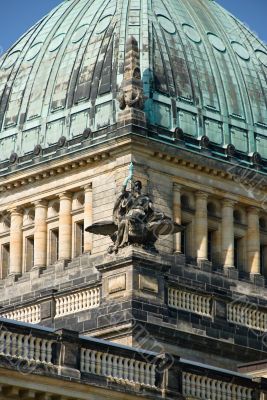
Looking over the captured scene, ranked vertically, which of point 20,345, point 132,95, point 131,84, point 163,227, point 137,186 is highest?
point 131,84

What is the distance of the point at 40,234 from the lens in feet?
240

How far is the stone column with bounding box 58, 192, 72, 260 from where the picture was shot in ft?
235

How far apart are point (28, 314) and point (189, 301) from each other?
634 centimetres

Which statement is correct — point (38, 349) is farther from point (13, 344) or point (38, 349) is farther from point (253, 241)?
point (253, 241)

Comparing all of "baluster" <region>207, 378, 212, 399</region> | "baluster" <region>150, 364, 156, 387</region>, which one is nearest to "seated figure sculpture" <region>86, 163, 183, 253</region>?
"baluster" <region>207, 378, 212, 399</region>

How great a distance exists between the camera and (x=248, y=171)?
73.8m

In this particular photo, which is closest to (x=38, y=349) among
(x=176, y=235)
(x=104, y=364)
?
(x=104, y=364)

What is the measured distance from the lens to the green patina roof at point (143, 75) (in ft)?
239

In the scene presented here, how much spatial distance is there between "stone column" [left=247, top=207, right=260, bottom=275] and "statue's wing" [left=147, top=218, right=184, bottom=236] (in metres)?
6.59

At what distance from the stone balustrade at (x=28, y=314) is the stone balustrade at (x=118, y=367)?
525 inches

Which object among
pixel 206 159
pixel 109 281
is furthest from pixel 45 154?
pixel 109 281

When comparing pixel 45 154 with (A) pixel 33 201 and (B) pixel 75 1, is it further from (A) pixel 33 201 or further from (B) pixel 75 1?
(B) pixel 75 1

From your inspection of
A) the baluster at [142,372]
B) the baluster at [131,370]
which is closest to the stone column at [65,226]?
the baluster at [142,372]

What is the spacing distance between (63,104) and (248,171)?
25.6 ft
